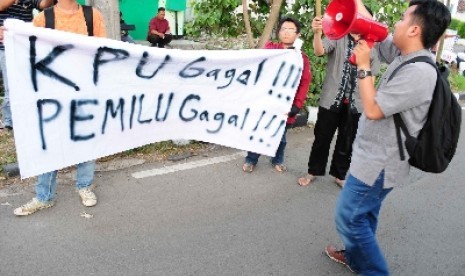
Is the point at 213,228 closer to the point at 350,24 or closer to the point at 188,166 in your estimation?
the point at 188,166

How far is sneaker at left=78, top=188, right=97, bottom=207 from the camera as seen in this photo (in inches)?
135

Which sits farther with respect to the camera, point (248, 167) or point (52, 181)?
point (248, 167)

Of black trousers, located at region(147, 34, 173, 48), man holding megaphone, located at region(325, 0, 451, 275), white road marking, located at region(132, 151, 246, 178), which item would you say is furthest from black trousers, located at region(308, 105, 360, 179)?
black trousers, located at region(147, 34, 173, 48)

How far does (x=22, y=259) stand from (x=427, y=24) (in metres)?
2.70

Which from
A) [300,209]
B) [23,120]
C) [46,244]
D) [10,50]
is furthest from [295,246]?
[10,50]

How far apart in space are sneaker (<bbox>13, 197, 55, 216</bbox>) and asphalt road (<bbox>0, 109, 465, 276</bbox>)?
0.16 feet

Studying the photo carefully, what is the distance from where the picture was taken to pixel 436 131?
219 centimetres

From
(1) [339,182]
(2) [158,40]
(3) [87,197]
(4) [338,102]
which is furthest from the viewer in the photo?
(2) [158,40]

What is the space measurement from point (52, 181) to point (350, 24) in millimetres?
2395

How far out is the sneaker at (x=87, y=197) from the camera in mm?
3424

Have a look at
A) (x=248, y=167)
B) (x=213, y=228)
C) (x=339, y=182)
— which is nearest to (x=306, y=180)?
(x=339, y=182)

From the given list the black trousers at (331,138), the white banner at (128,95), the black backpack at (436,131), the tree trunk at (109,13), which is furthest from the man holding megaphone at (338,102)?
the tree trunk at (109,13)

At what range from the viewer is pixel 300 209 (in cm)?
374

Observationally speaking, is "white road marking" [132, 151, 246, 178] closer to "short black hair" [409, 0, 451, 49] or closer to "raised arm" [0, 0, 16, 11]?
"raised arm" [0, 0, 16, 11]
